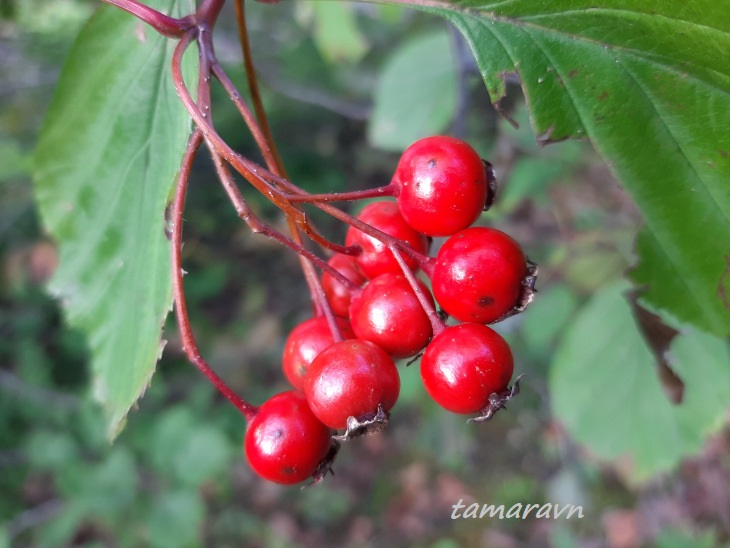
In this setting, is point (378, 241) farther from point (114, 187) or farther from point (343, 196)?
point (114, 187)

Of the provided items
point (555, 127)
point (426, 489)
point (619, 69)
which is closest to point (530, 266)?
point (555, 127)

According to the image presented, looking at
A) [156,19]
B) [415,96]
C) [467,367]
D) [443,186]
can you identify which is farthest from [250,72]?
[415,96]

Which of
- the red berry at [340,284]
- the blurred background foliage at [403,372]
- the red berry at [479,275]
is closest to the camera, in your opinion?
the red berry at [479,275]

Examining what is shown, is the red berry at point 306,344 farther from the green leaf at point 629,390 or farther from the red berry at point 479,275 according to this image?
the green leaf at point 629,390

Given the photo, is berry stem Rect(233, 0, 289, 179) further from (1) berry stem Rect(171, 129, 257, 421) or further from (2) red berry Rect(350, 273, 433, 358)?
(2) red berry Rect(350, 273, 433, 358)

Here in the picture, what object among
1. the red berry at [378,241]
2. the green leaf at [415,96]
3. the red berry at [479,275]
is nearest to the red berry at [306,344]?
the red berry at [378,241]
